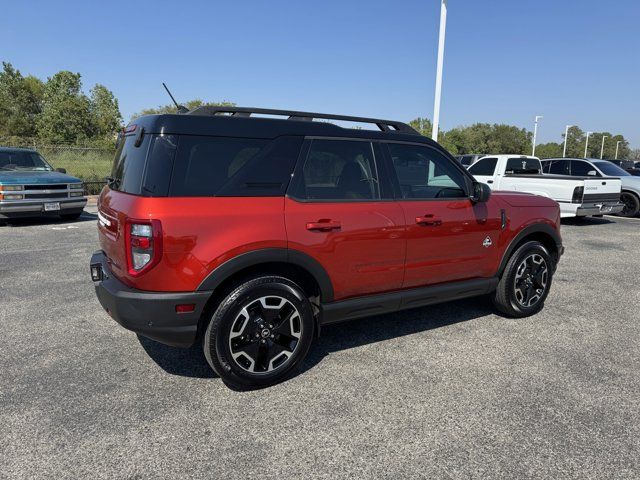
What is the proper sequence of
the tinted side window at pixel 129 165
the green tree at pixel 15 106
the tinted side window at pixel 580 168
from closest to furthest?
the tinted side window at pixel 129 165 → the tinted side window at pixel 580 168 → the green tree at pixel 15 106

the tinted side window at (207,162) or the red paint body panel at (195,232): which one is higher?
the tinted side window at (207,162)

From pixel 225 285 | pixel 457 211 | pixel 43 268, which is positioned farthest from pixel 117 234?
pixel 43 268

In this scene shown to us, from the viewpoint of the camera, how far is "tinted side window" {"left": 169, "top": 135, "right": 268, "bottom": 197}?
2.86m

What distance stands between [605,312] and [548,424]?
2.77m

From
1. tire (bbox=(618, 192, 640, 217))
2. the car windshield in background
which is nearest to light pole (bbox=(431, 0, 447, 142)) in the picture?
the car windshield in background

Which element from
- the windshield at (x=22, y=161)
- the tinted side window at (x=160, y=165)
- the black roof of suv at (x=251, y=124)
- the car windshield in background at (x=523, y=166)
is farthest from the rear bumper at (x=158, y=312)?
the car windshield in background at (x=523, y=166)

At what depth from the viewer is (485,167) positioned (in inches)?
493

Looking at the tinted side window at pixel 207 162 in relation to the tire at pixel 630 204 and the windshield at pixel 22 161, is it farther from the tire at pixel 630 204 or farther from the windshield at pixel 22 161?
the tire at pixel 630 204

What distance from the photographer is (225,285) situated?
304cm

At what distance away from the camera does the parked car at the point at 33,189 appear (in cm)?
953

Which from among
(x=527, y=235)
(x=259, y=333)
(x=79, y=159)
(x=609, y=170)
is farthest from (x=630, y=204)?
(x=79, y=159)

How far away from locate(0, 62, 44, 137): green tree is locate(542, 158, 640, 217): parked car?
56006 millimetres

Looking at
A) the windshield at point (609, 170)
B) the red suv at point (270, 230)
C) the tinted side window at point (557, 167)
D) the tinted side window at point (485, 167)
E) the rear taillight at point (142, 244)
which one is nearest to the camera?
the rear taillight at point (142, 244)

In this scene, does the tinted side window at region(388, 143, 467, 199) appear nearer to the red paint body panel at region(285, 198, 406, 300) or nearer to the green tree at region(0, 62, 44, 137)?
the red paint body panel at region(285, 198, 406, 300)
